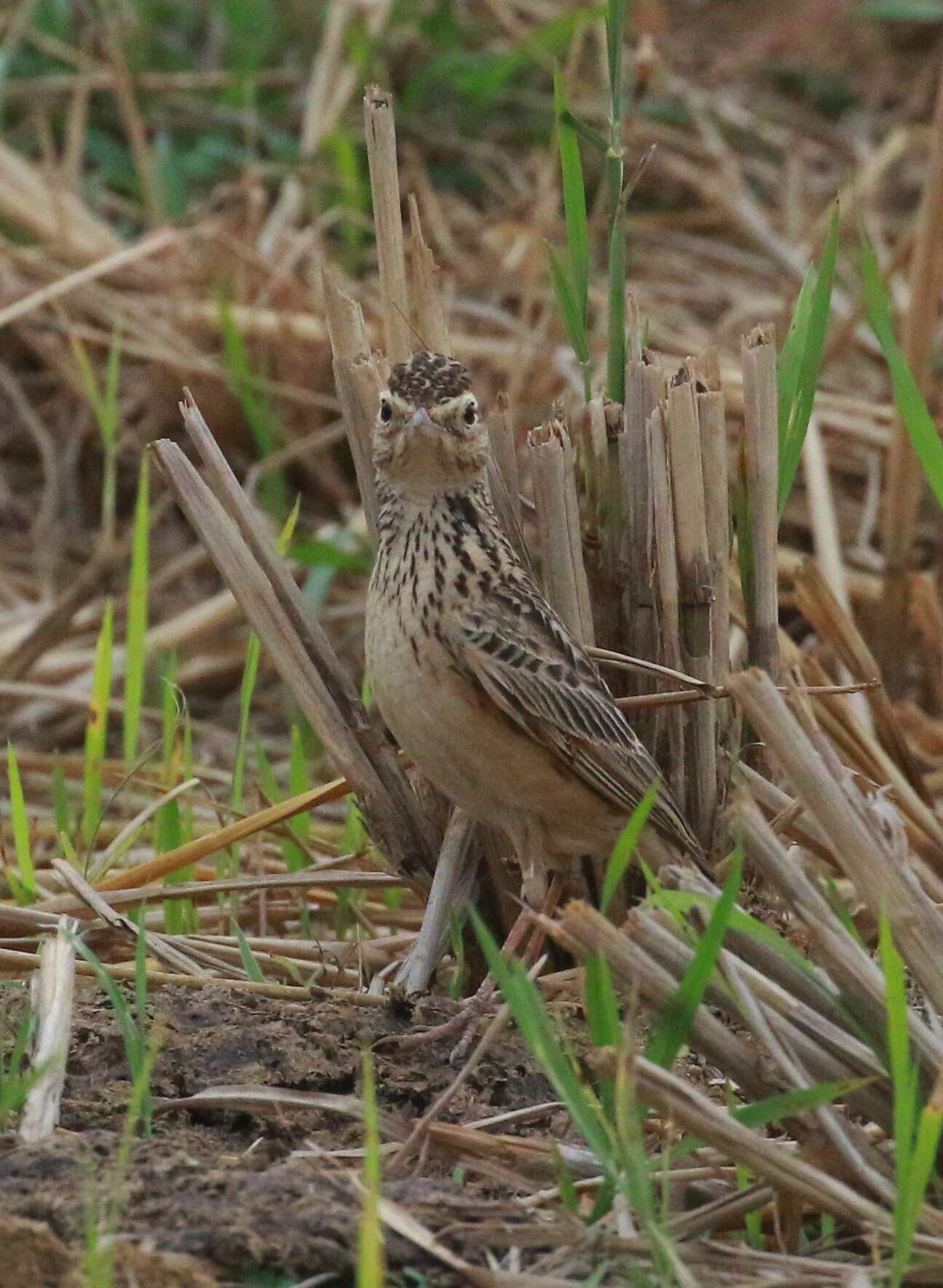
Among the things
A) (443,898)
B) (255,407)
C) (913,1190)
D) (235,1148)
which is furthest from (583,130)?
(255,407)

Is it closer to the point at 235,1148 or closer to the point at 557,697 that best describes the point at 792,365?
the point at 557,697

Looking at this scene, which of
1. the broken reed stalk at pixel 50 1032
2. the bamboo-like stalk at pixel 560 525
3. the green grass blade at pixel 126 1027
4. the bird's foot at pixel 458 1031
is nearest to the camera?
the broken reed stalk at pixel 50 1032

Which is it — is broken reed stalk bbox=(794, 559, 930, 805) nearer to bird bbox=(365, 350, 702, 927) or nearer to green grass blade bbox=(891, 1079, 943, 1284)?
bird bbox=(365, 350, 702, 927)

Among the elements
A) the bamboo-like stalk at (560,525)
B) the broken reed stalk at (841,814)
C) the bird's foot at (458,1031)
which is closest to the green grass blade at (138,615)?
the bamboo-like stalk at (560,525)

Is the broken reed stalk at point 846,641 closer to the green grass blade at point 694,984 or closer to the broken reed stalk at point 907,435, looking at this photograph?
the broken reed stalk at point 907,435

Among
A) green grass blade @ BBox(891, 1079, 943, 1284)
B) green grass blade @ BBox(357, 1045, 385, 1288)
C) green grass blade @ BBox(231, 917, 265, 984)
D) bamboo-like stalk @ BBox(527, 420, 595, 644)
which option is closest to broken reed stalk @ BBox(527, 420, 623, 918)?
bamboo-like stalk @ BBox(527, 420, 595, 644)

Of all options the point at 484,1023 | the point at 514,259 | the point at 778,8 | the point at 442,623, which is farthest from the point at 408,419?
the point at 778,8

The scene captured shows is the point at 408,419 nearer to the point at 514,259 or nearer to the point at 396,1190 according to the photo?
the point at 396,1190
